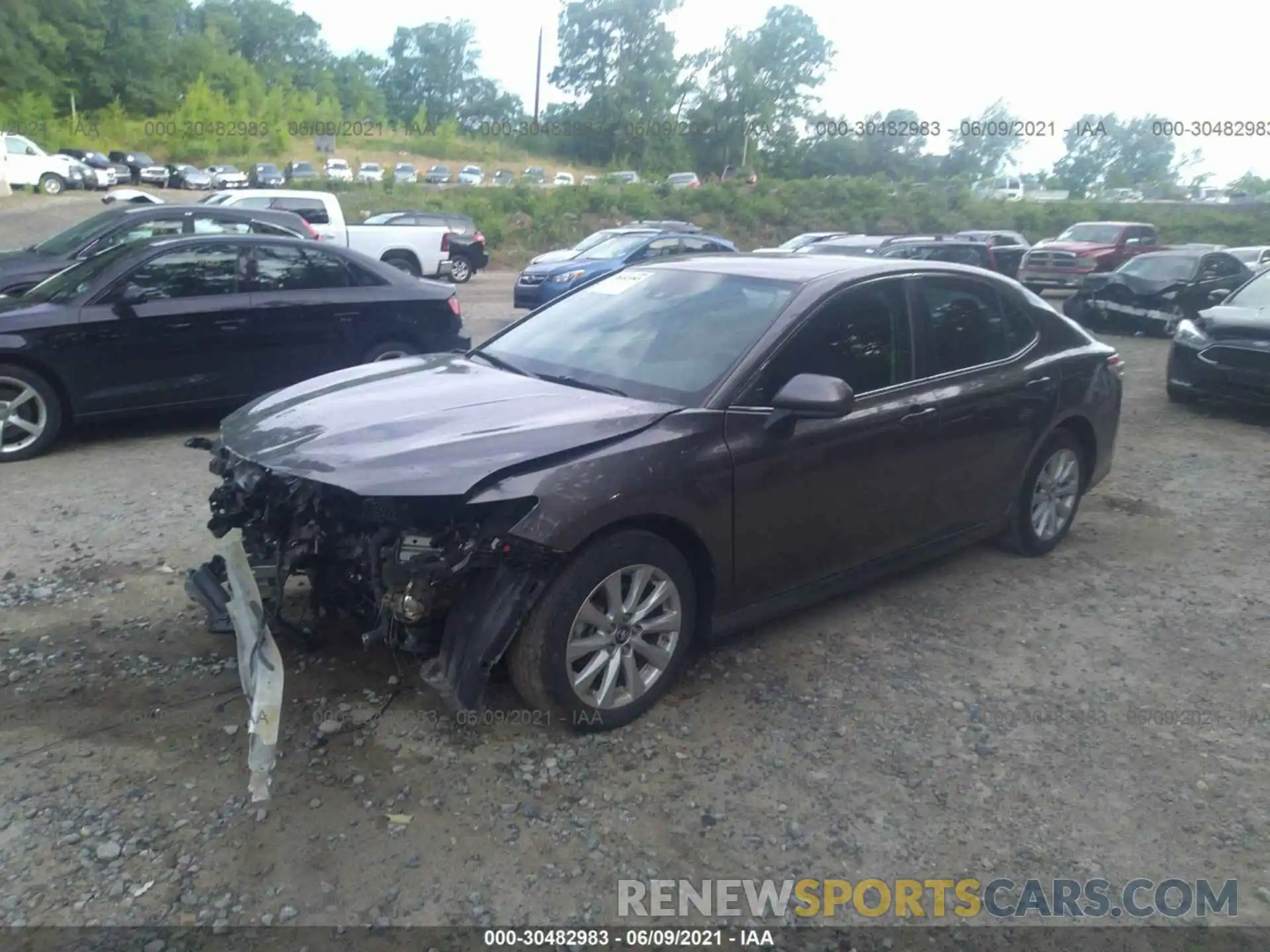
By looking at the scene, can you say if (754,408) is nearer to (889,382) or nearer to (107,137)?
(889,382)

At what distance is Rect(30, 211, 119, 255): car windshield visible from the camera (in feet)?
38.7

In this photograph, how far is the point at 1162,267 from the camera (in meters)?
17.4

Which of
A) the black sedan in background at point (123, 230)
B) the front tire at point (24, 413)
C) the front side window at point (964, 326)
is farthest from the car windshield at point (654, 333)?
the black sedan in background at point (123, 230)

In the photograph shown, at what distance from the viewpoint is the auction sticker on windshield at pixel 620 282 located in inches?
200

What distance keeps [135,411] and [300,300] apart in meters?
1.51

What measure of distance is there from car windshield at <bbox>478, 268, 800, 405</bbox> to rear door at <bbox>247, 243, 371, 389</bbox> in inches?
140

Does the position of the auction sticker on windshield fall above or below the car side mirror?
above

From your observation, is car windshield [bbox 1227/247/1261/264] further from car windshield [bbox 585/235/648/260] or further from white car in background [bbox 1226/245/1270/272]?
car windshield [bbox 585/235/648/260]

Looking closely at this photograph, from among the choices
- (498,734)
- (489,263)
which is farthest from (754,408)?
(489,263)

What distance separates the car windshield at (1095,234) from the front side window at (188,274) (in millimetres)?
21490

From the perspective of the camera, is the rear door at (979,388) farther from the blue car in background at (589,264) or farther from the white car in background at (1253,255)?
the white car in background at (1253,255)

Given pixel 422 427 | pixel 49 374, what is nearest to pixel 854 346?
pixel 422 427

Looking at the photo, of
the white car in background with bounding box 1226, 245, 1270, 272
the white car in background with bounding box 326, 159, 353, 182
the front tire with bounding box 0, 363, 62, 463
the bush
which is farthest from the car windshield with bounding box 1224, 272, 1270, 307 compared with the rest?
the white car in background with bounding box 326, 159, 353, 182

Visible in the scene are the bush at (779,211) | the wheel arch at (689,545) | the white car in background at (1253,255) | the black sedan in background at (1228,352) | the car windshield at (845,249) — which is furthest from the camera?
the bush at (779,211)
